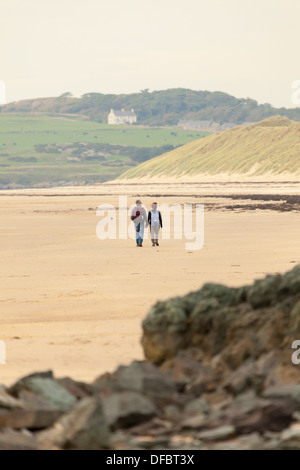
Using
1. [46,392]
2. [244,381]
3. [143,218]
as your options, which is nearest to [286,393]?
[244,381]

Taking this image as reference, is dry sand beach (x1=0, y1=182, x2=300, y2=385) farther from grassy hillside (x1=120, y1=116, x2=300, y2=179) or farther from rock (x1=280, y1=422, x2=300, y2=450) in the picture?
grassy hillside (x1=120, y1=116, x2=300, y2=179)

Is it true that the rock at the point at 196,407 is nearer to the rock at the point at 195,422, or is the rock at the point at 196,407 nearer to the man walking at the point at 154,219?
the rock at the point at 195,422

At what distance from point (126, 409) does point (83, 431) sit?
0.73 meters

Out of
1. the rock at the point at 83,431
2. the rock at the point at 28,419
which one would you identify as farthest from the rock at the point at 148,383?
the rock at the point at 83,431

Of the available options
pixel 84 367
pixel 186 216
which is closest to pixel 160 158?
pixel 186 216

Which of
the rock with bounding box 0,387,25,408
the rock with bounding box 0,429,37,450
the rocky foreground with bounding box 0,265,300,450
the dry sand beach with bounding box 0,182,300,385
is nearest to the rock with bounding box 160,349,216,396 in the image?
the rocky foreground with bounding box 0,265,300,450

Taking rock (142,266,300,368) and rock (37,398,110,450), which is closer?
rock (37,398,110,450)

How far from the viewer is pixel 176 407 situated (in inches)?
309

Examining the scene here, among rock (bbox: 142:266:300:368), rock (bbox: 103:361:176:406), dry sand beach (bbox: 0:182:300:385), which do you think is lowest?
dry sand beach (bbox: 0:182:300:385)

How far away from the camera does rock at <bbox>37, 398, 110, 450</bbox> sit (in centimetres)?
682

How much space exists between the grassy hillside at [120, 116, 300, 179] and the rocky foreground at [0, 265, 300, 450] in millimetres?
100824

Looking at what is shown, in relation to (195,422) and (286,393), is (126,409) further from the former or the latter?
(286,393)
